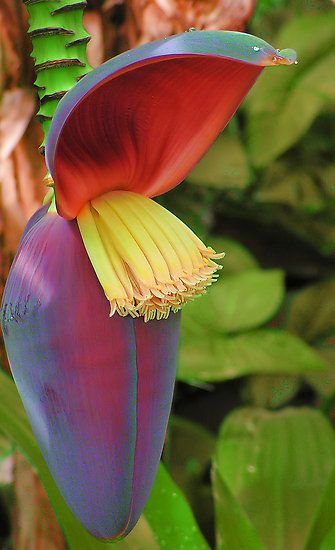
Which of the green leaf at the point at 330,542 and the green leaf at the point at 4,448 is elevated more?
the green leaf at the point at 330,542

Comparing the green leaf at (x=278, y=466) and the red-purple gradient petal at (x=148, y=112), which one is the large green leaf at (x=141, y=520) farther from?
the red-purple gradient petal at (x=148, y=112)

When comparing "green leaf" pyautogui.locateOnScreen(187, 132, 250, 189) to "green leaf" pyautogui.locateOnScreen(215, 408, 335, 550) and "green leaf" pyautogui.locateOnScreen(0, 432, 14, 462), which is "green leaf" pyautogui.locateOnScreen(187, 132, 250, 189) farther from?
"green leaf" pyautogui.locateOnScreen(0, 432, 14, 462)

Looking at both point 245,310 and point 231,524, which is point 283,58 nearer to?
point 231,524

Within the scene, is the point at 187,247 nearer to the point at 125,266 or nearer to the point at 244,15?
the point at 125,266

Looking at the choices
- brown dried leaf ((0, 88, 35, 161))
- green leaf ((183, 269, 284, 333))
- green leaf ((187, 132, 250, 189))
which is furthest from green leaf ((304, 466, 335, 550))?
green leaf ((187, 132, 250, 189))

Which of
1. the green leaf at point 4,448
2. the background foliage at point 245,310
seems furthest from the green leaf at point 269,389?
the green leaf at point 4,448

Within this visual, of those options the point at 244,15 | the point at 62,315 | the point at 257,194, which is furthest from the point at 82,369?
the point at 257,194
